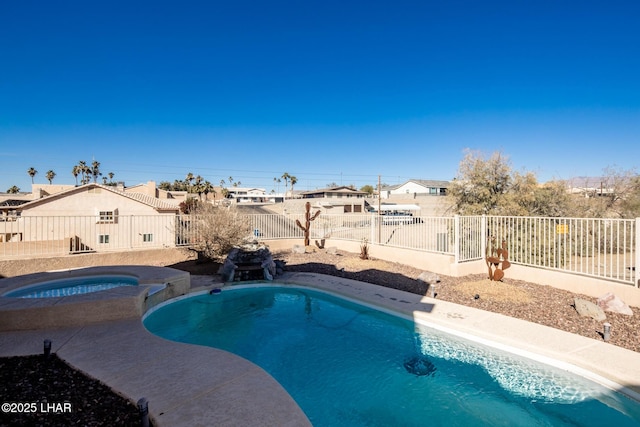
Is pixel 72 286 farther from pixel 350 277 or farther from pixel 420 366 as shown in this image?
pixel 420 366

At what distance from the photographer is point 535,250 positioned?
30.2 ft

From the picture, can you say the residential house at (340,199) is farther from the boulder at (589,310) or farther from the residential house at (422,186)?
the boulder at (589,310)

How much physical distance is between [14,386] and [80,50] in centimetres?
1471

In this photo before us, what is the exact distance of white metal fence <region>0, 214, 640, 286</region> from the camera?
816 cm

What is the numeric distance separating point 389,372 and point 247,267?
5.80 m

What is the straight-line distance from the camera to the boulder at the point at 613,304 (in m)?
6.19

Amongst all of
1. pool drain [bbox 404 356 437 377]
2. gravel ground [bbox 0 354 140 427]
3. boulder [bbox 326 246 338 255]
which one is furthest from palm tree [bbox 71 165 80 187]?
pool drain [bbox 404 356 437 377]

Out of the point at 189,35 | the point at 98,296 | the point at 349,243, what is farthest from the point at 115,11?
the point at 349,243

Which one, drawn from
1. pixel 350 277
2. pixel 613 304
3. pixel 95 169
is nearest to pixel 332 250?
pixel 350 277

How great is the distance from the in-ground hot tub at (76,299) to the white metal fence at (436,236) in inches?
128

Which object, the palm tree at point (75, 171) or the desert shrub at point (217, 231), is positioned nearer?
the desert shrub at point (217, 231)

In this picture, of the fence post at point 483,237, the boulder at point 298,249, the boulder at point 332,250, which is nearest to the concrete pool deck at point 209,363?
the fence post at point 483,237

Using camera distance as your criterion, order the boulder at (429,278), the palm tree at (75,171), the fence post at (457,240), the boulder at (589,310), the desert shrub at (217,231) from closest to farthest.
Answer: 1. the boulder at (589,310)
2. the boulder at (429,278)
3. the fence post at (457,240)
4. the desert shrub at (217,231)
5. the palm tree at (75,171)

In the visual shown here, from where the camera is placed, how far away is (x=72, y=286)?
7773 millimetres
